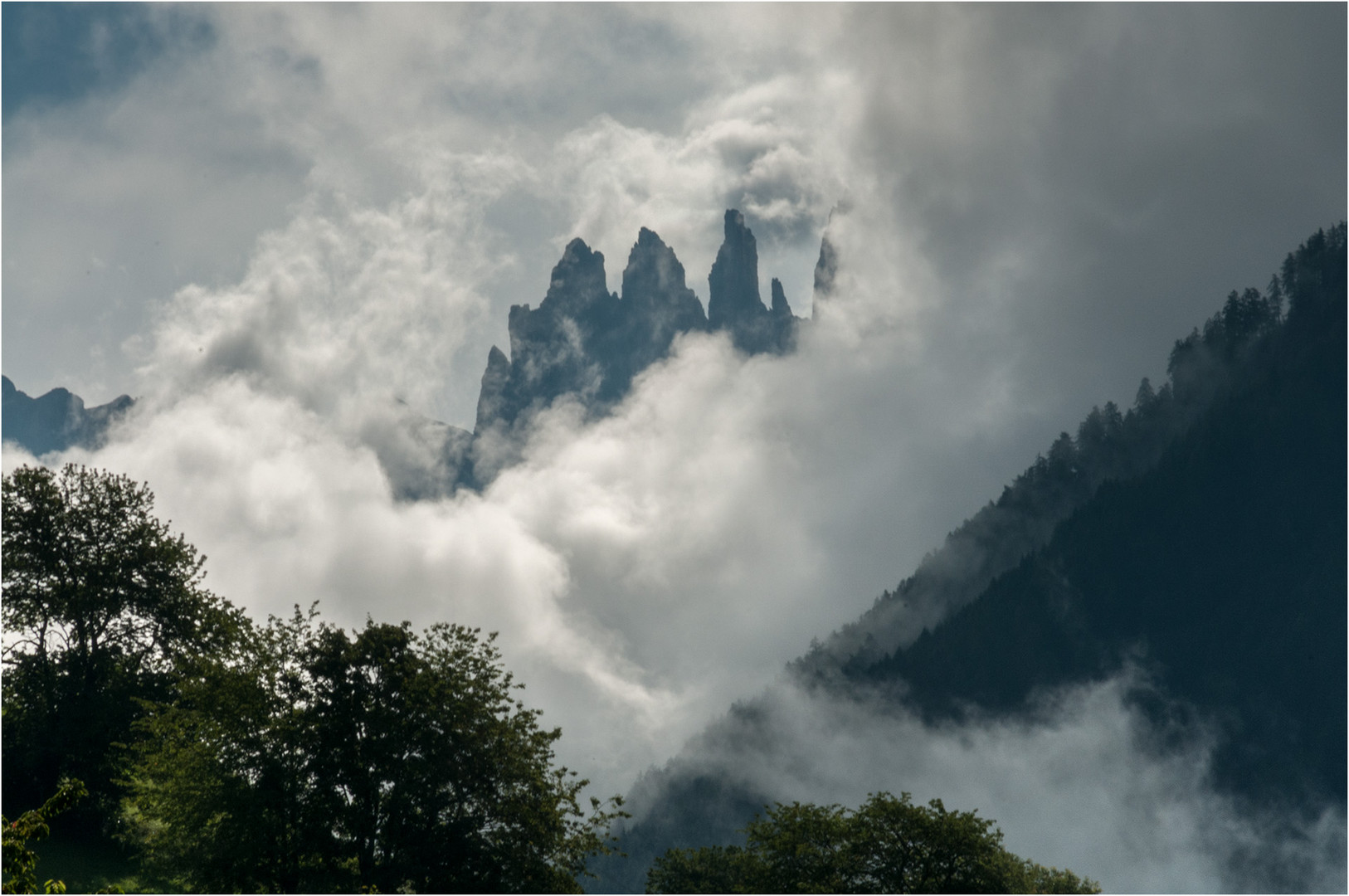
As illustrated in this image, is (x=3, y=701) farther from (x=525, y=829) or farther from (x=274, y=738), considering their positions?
(x=525, y=829)

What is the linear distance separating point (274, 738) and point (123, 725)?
1702 centimetres

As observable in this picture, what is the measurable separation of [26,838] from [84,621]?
3280 centimetres

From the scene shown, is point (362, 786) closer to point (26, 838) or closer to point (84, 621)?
point (26, 838)

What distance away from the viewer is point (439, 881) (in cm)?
3403

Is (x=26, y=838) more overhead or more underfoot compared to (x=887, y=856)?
more underfoot

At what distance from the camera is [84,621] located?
1865 inches

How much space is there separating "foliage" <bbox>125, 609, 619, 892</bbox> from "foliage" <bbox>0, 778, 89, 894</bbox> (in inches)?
578

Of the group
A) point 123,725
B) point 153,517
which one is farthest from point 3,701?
point 153,517

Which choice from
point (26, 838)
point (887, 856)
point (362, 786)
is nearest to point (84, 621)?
point (362, 786)

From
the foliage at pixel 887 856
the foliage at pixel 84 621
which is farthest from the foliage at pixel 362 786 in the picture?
the foliage at pixel 887 856

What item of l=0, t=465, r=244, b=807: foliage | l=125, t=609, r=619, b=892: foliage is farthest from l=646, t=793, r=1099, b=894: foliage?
l=0, t=465, r=244, b=807: foliage

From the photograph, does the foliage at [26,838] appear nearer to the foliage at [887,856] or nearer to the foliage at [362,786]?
the foliage at [362,786]

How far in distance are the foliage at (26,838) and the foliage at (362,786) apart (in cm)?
1469

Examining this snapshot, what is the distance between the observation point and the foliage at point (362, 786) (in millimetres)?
33938
